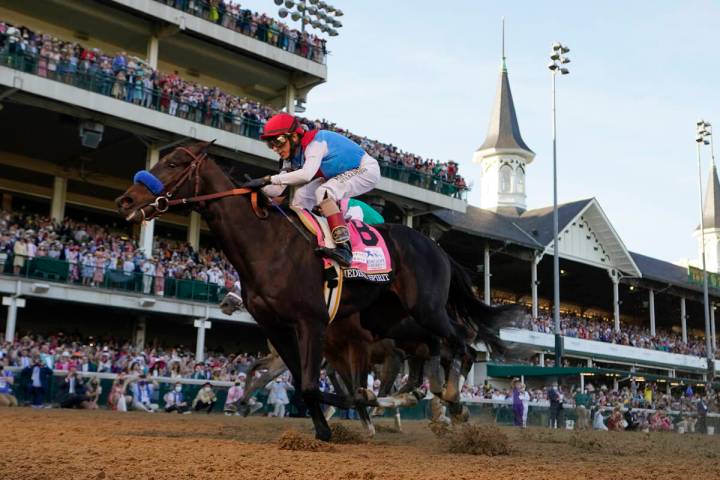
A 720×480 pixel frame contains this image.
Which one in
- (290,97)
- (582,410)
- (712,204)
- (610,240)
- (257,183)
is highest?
(712,204)

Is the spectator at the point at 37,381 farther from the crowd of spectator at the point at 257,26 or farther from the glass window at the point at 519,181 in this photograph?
the glass window at the point at 519,181

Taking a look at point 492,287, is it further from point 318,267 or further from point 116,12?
point 318,267

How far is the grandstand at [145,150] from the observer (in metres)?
21.9

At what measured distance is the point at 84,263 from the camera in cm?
2148

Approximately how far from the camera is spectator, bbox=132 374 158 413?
17.1 m

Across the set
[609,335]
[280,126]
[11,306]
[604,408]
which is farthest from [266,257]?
[609,335]

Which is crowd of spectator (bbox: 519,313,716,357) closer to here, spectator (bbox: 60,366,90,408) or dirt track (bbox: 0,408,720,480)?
spectator (bbox: 60,366,90,408)

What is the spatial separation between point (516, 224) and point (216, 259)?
2038 cm

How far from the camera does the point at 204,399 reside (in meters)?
18.2

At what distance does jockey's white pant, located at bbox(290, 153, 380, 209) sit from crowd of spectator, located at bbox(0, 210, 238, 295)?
14298 mm

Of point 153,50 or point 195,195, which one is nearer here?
point 195,195

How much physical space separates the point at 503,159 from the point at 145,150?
32.6 meters

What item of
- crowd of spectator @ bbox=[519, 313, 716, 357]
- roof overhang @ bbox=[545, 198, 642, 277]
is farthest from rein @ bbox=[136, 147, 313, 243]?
roof overhang @ bbox=[545, 198, 642, 277]

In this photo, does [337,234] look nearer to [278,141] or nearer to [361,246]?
[361,246]
